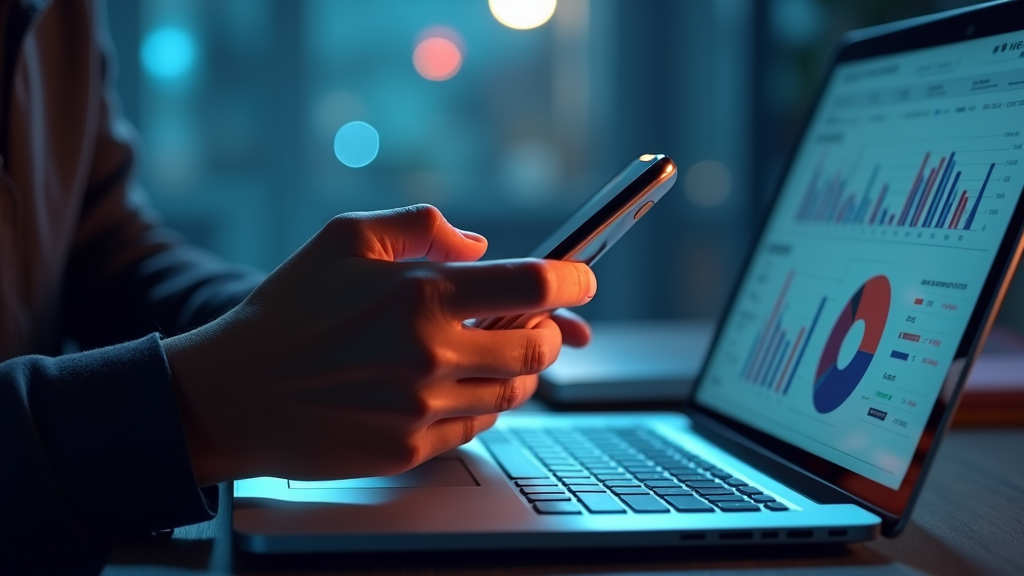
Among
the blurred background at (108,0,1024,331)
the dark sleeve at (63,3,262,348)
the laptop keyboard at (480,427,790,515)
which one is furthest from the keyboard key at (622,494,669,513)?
the blurred background at (108,0,1024,331)

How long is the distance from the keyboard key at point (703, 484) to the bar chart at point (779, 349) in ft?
0.45

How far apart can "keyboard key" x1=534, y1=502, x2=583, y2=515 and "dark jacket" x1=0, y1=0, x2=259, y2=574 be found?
0.57 ft

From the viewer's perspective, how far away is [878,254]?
60 cm

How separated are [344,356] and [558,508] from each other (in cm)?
14

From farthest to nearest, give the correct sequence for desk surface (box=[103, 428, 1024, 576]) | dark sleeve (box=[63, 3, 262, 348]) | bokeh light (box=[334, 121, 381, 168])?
bokeh light (box=[334, 121, 381, 168]), dark sleeve (box=[63, 3, 262, 348]), desk surface (box=[103, 428, 1024, 576])

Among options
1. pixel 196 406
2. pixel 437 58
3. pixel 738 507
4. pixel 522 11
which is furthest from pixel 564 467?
pixel 437 58

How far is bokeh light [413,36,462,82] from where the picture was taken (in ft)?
→ 11.3

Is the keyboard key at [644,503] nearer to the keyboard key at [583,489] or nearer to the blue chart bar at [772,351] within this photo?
the keyboard key at [583,489]

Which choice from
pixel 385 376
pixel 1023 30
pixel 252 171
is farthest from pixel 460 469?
pixel 252 171

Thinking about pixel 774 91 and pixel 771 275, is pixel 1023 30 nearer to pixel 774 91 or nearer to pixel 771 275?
pixel 771 275

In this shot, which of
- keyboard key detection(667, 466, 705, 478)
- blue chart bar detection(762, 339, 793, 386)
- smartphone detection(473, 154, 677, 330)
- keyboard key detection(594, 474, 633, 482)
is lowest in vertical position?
keyboard key detection(594, 474, 633, 482)

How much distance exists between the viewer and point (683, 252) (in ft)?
11.2

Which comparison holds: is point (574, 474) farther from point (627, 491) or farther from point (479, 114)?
point (479, 114)

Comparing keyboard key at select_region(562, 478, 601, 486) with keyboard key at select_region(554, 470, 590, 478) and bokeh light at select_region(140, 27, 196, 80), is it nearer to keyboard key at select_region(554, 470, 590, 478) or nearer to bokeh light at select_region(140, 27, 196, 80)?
keyboard key at select_region(554, 470, 590, 478)
